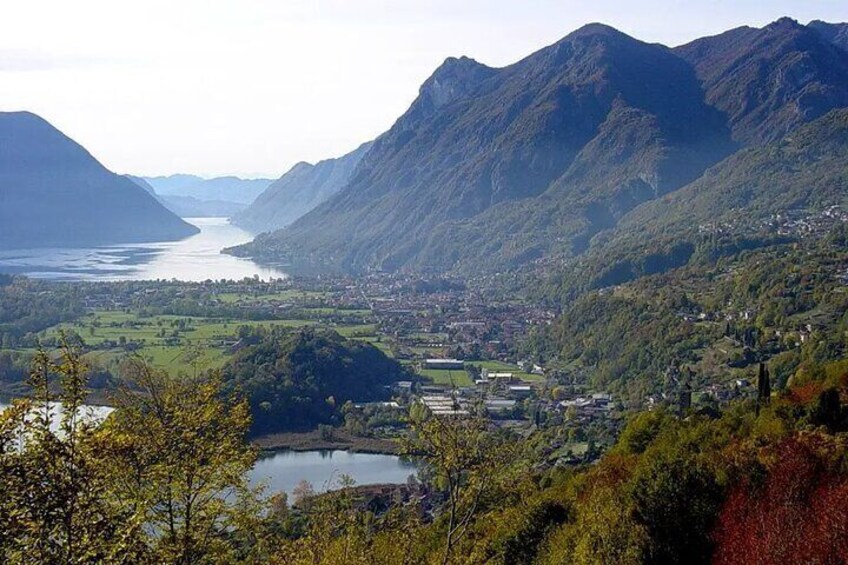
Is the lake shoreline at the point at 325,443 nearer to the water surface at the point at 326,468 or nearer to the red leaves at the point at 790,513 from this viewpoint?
the water surface at the point at 326,468

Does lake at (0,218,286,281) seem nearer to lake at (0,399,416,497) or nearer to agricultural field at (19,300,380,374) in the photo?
agricultural field at (19,300,380,374)

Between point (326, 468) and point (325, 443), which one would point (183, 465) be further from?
point (325, 443)

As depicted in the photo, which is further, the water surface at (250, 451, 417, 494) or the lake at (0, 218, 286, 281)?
the lake at (0, 218, 286, 281)

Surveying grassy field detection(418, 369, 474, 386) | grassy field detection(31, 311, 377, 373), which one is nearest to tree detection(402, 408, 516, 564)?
grassy field detection(418, 369, 474, 386)

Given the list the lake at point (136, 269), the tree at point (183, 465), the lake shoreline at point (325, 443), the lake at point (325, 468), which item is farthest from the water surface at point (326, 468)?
the lake at point (136, 269)

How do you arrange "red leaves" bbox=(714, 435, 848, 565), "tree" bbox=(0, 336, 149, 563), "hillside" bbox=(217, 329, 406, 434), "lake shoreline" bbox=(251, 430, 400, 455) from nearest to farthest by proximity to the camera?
"tree" bbox=(0, 336, 149, 563), "red leaves" bbox=(714, 435, 848, 565), "lake shoreline" bbox=(251, 430, 400, 455), "hillside" bbox=(217, 329, 406, 434)

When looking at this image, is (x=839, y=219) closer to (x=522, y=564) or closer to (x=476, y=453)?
(x=522, y=564)
